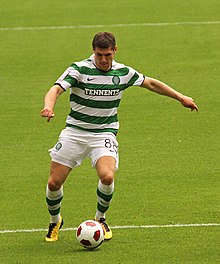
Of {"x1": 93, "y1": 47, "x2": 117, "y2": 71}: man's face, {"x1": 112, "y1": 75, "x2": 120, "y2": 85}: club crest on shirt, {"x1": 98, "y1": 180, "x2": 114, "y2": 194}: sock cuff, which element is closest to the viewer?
{"x1": 93, "y1": 47, "x2": 117, "y2": 71}: man's face

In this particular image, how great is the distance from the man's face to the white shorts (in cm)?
76

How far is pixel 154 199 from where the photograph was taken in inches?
549

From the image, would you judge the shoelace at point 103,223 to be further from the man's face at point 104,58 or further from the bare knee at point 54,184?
the man's face at point 104,58

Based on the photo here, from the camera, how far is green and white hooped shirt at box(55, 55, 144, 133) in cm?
1194

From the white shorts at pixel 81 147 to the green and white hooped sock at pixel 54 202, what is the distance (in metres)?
0.37

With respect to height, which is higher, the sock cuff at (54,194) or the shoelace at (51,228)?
the sock cuff at (54,194)

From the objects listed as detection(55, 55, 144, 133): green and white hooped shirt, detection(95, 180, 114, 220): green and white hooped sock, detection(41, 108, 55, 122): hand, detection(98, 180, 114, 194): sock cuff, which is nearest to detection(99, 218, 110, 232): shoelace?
detection(95, 180, 114, 220): green and white hooped sock

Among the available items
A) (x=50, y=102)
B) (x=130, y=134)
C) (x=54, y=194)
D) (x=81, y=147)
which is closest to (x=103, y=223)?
(x=54, y=194)

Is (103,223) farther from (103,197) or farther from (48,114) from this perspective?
(48,114)

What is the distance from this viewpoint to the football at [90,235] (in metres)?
11.6

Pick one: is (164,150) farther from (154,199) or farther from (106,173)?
(106,173)

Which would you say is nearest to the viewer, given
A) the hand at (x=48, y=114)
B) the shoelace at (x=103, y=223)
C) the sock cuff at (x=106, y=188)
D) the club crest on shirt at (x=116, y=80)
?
the hand at (x=48, y=114)

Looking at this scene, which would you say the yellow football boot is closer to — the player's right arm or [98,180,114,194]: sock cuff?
[98,180,114,194]: sock cuff

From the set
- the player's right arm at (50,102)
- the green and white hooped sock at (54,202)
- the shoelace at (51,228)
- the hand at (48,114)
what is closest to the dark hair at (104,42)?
the player's right arm at (50,102)
